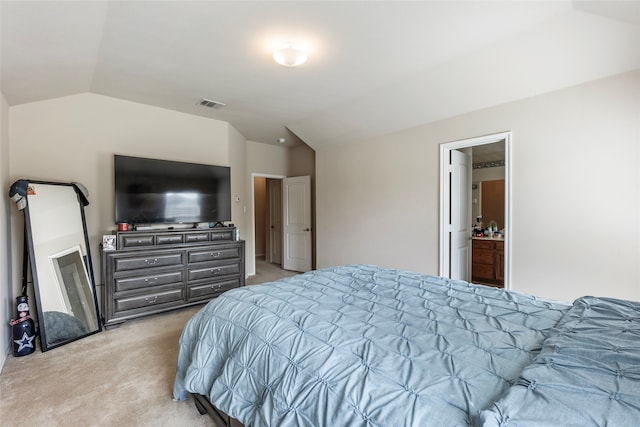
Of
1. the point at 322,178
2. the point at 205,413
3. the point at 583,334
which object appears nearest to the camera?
the point at 583,334

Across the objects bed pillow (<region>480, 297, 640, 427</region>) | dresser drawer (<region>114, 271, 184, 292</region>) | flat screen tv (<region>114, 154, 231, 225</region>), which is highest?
flat screen tv (<region>114, 154, 231, 225</region>)

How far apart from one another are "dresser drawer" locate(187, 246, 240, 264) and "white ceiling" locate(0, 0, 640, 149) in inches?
76.6

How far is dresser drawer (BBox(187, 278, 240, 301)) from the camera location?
12.2 ft

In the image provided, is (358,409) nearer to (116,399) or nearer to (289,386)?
(289,386)

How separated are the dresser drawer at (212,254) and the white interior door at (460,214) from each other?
2.91 metres

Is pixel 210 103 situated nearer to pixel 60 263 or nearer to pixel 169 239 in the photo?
pixel 169 239

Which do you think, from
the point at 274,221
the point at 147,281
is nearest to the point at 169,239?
the point at 147,281

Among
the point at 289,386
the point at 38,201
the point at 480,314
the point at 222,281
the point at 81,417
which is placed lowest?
the point at 81,417

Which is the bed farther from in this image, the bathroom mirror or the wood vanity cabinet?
Answer: the wood vanity cabinet

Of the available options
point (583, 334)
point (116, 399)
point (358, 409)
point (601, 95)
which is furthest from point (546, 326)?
point (116, 399)

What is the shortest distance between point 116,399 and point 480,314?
2405 millimetres

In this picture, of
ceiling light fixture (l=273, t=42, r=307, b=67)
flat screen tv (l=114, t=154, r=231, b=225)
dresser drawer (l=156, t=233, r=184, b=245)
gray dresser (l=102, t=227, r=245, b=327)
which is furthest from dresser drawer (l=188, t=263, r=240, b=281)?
ceiling light fixture (l=273, t=42, r=307, b=67)

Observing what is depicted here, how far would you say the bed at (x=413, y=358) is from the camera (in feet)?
2.72

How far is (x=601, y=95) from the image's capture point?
2586mm
